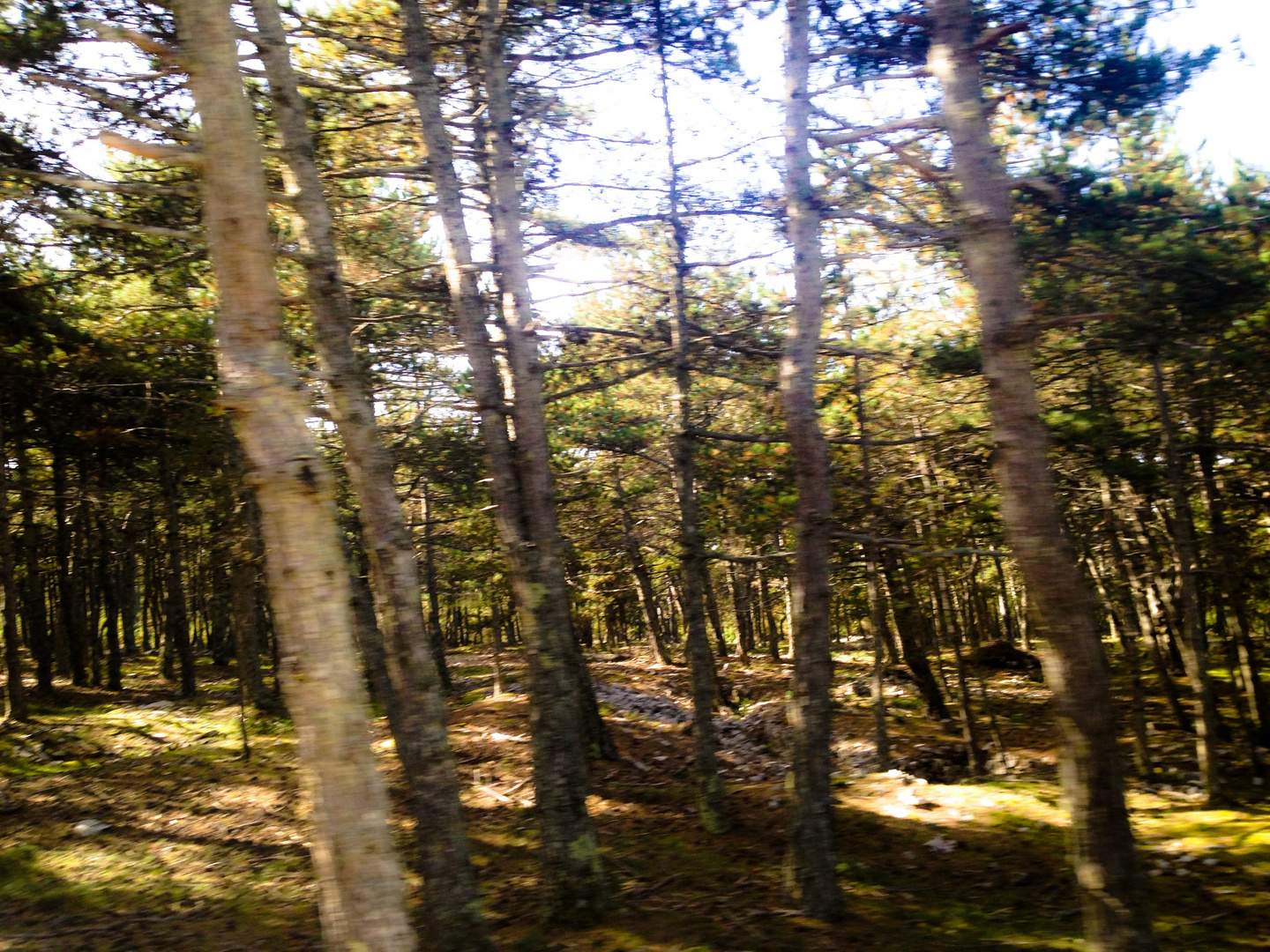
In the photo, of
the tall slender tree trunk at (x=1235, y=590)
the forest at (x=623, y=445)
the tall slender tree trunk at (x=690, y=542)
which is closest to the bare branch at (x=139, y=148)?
the forest at (x=623, y=445)

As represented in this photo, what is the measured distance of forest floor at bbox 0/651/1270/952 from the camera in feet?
25.5

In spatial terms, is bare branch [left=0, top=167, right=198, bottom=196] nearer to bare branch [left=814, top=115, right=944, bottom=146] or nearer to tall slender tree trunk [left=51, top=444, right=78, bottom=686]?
bare branch [left=814, top=115, right=944, bottom=146]

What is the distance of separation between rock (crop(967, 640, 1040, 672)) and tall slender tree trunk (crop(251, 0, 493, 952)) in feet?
71.4

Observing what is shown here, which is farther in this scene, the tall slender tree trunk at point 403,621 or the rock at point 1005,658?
the rock at point 1005,658

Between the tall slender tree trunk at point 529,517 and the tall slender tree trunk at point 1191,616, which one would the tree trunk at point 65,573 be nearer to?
the tall slender tree trunk at point 529,517

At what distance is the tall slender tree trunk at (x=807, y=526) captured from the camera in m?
7.70

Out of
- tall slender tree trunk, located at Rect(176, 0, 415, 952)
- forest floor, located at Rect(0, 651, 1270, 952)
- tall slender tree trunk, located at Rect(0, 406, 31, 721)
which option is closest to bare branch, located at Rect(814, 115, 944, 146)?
tall slender tree trunk, located at Rect(176, 0, 415, 952)

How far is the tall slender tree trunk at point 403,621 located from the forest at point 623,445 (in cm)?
4

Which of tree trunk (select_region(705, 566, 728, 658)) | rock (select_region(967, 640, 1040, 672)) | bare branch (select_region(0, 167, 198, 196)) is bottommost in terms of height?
rock (select_region(967, 640, 1040, 672))

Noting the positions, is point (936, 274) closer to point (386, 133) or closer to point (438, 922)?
point (386, 133)

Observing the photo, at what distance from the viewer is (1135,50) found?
304 inches

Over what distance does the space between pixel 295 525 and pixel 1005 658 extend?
25.7 meters

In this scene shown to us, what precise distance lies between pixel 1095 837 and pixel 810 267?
5308 mm

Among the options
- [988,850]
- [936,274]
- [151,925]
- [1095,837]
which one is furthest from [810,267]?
[151,925]
